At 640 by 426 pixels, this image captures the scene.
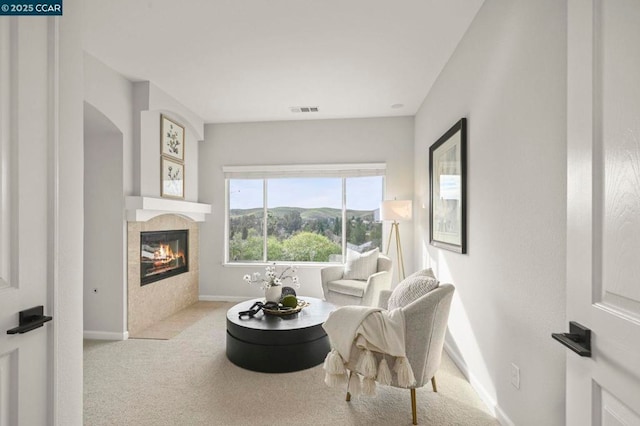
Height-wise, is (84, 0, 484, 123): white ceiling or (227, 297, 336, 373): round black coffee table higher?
(84, 0, 484, 123): white ceiling

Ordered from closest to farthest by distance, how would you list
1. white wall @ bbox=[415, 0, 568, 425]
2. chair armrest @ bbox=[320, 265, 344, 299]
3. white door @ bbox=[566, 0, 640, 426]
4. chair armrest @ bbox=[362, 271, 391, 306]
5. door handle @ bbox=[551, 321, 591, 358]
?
white door @ bbox=[566, 0, 640, 426], door handle @ bbox=[551, 321, 591, 358], white wall @ bbox=[415, 0, 568, 425], chair armrest @ bbox=[362, 271, 391, 306], chair armrest @ bbox=[320, 265, 344, 299]

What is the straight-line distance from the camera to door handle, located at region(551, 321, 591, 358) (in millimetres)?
900

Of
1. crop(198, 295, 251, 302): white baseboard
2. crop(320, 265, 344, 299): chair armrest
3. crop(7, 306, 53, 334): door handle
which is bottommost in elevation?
crop(198, 295, 251, 302): white baseboard

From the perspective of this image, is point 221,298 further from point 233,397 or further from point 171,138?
point 233,397

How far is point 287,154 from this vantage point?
5160mm

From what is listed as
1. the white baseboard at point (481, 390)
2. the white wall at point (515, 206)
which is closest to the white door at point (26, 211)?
the white wall at point (515, 206)

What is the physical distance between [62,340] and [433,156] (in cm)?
350

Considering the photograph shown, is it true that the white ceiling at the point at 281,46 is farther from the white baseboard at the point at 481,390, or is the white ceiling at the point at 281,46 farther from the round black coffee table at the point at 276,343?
the white baseboard at the point at 481,390

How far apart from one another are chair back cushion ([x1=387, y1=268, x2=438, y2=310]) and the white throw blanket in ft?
1.09

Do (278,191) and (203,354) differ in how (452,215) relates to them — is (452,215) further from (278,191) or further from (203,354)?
(278,191)

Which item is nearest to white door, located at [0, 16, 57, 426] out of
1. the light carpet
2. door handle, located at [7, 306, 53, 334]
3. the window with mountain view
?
door handle, located at [7, 306, 53, 334]

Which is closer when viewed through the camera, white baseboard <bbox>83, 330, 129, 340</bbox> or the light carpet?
the light carpet

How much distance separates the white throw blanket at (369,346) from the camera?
6.26 feet

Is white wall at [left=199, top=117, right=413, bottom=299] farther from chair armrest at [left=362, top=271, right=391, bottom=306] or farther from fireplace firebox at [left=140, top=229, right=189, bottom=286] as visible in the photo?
chair armrest at [left=362, top=271, right=391, bottom=306]
